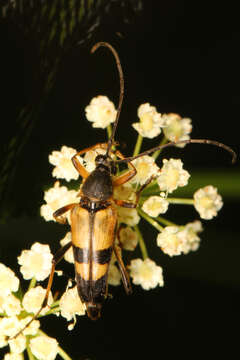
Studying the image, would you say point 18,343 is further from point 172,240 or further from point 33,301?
point 172,240

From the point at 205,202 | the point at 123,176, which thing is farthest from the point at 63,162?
the point at 205,202

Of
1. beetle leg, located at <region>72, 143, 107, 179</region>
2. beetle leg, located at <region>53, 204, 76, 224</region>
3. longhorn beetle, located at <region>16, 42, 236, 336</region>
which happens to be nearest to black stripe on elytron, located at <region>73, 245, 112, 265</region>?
longhorn beetle, located at <region>16, 42, 236, 336</region>

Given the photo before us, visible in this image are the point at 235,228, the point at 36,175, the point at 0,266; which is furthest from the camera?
the point at 235,228

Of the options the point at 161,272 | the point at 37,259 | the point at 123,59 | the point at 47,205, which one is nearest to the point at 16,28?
the point at 123,59

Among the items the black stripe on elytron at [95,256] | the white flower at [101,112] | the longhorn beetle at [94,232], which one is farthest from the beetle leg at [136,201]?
the white flower at [101,112]

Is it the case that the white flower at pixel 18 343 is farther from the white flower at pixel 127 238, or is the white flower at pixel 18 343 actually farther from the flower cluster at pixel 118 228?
the white flower at pixel 127 238

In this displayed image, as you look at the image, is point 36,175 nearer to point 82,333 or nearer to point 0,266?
point 0,266

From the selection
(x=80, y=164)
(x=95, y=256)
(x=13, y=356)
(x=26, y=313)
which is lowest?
(x=13, y=356)
